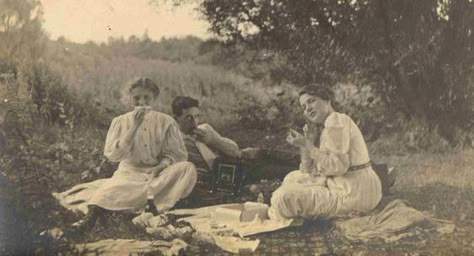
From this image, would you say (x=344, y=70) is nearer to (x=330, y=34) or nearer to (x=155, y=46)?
(x=330, y=34)

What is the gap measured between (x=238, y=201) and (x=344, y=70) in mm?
1118

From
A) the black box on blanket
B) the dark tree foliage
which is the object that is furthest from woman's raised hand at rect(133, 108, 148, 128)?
the dark tree foliage

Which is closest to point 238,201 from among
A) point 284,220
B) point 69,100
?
point 284,220

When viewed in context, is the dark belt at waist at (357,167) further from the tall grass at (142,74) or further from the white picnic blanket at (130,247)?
the white picnic blanket at (130,247)

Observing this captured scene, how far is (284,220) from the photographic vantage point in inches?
178

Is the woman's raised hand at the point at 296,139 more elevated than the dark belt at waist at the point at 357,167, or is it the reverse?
the woman's raised hand at the point at 296,139

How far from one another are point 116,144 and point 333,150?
4.63 feet

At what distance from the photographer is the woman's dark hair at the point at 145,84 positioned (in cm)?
457

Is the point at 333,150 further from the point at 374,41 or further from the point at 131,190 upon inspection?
the point at 131,190

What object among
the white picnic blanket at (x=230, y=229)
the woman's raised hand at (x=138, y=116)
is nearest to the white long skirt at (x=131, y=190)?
the white picnic blanket at (x=230, y=229)

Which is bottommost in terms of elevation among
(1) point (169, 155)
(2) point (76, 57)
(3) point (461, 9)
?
(1) point (169, 155)

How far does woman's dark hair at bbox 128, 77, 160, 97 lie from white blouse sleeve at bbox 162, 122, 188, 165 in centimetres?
26

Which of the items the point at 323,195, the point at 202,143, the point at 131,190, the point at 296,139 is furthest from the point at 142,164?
the point at 323,195

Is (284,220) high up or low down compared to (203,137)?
down
